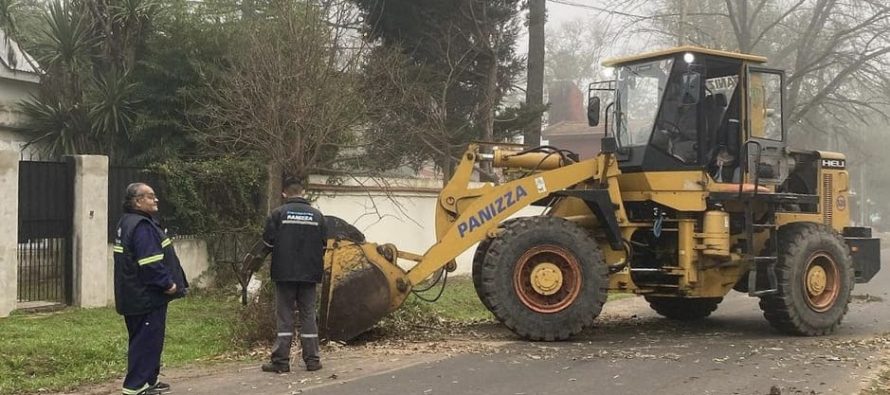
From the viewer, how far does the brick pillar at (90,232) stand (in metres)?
11.2

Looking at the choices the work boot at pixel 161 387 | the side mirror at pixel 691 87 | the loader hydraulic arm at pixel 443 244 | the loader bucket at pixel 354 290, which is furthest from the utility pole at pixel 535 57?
the work boot at pixel 161 387

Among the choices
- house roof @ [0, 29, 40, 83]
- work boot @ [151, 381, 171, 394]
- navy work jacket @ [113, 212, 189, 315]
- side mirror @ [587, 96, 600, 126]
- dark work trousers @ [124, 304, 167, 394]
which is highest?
house roof @ [0, 29, 40, 83]

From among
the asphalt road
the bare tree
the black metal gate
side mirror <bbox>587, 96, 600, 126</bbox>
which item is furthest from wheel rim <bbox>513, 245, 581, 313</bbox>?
the black metal gate

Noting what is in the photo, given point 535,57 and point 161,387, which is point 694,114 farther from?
point 535,57

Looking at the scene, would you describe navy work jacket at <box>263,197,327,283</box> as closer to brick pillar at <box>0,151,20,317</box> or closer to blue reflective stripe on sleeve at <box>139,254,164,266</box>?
blue reflective stripe on sleeve at <box>139,254,164,266</box>

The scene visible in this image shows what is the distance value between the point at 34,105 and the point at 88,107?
1.34m

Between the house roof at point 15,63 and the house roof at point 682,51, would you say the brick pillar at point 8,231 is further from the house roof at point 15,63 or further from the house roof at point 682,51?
the house roof at point 15,63

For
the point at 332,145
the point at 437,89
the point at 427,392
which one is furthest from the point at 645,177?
the point at 437,89

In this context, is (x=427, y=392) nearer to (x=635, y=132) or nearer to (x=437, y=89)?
(x=635, y=132)

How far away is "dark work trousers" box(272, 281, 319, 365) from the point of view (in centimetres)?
733

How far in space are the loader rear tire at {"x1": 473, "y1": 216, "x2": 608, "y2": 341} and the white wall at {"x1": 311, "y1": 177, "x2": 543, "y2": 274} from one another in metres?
5.34

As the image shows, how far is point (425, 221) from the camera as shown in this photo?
16734 millimetres

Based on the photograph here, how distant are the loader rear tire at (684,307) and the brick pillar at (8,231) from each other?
26.5ft

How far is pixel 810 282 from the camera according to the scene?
10.3m
